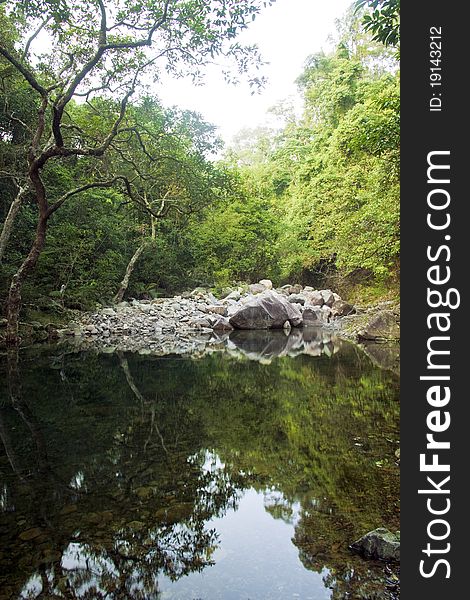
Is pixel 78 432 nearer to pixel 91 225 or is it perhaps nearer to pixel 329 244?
pixel 91 225

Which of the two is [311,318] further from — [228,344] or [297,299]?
[228,344]

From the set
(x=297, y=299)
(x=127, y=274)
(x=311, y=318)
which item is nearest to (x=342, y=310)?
(x=297, y=299)

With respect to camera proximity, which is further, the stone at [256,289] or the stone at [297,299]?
the stone at [256,289]

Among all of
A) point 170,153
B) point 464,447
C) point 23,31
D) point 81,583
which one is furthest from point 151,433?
point 23,31

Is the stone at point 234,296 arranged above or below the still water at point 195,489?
above

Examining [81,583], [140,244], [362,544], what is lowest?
[81,583]

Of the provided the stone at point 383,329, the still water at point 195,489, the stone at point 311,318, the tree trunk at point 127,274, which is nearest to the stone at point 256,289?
the stone at point 311,318

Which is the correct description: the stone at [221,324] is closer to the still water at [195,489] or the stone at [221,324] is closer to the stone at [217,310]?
the stone at [217,310]

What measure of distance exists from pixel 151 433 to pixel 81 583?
8.77 ft

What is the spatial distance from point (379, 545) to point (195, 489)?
1.52 meters

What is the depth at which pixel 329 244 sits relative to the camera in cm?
2227

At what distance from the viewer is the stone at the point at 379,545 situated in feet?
8.26

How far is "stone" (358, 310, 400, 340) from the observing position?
533 inches

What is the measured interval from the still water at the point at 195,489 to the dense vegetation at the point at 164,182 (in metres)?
3.83
